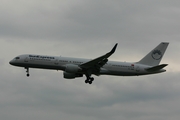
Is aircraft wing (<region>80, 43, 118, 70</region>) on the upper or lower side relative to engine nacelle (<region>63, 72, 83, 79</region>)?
upper

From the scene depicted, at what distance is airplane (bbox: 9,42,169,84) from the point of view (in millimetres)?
75562

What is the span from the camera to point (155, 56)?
272ft

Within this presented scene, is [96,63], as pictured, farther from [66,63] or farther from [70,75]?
[70,75]

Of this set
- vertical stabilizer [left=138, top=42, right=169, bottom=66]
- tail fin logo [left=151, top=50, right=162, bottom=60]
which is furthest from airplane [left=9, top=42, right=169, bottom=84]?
tail fin logo [left=151, top=50, right=162, bottom=60]

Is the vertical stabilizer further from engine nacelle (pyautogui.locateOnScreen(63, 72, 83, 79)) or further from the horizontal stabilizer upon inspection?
engine nacelle (pyautogui.locateOnScreen(63, 72, 83, 79))

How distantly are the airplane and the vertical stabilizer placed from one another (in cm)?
45

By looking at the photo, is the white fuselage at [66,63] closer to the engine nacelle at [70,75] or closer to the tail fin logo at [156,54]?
the engine nacelle at [70,75]

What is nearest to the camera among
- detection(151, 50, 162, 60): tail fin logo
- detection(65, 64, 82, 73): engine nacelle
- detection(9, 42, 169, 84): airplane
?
detection(65, 64, 82, 73): engine nacelle

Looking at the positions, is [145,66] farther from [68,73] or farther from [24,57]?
[24,57]

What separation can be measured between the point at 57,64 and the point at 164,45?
786 inches

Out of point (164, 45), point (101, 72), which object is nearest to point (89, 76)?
point (101, 72)

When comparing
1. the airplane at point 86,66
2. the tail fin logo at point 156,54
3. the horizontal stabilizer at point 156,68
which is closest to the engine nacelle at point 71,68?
the airplane at point 86,66

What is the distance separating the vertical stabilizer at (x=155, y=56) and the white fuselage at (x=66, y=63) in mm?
2074

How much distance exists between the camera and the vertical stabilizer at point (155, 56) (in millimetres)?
81750
